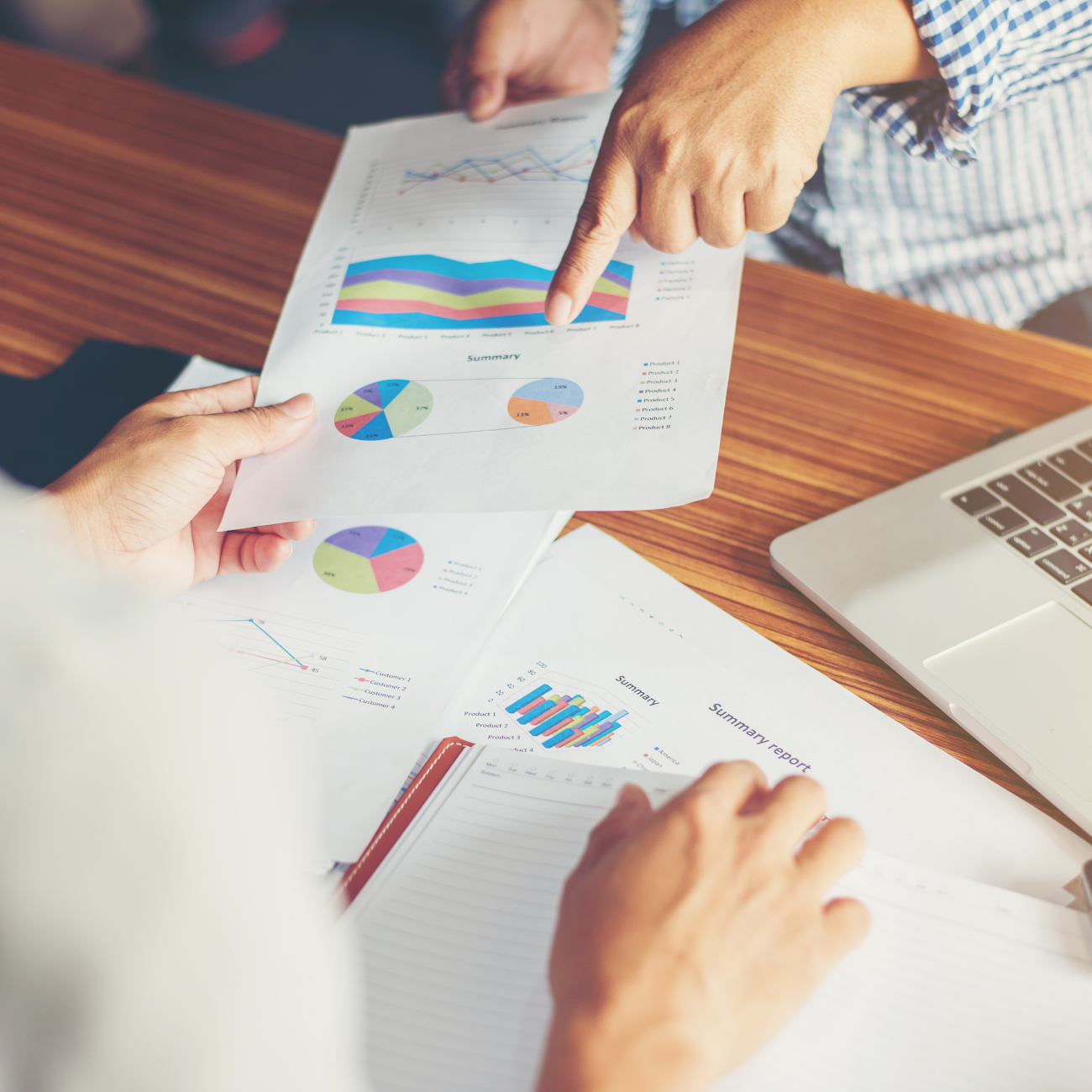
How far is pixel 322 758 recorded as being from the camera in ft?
1.52

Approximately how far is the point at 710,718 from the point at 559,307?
288mm

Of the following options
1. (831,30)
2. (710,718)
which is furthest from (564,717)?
(831,30)

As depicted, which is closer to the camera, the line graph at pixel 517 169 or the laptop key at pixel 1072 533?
the laptop key at pixel 1072 533

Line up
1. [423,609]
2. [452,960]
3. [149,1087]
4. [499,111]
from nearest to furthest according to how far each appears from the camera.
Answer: [149,1087] < [452,960] < [423,609] < [499,111]

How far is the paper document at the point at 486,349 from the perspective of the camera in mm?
505

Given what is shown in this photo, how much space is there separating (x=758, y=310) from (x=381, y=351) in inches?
14.1

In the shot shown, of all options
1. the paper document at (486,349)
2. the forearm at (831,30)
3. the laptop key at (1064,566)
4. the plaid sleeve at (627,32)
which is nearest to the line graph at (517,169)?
the paper document at (486,349)

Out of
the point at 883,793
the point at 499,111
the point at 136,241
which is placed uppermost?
the point at 499,111

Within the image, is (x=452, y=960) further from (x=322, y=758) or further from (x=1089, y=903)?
(x=1089, y=903)

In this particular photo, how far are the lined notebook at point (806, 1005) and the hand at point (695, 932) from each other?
0.03m

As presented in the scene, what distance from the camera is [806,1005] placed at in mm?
365

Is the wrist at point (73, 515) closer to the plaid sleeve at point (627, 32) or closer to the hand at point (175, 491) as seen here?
the hand at point (175, 491)

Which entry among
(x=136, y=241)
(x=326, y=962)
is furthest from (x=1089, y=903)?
(x=136, y=241)

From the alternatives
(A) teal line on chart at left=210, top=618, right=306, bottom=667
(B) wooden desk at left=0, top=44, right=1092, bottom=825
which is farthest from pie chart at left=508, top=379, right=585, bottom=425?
(A) teal line on chart at left=210, top=618, right=306, bottom=667
